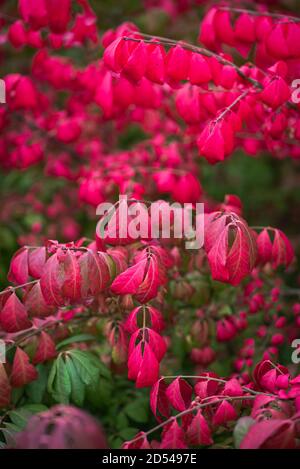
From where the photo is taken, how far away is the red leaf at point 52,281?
162cm

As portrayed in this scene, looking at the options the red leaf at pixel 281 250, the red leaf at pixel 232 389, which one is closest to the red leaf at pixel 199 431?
the red leaf at pixel 232 389

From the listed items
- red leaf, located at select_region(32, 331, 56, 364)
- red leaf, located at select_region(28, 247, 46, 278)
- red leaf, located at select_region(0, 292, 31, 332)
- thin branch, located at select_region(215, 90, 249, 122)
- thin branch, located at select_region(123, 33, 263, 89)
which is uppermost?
thin branch, located at select_region(123, 33, 263, 89)

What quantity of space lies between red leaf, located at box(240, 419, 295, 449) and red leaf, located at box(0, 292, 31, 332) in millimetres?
836

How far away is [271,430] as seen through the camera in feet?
4.19

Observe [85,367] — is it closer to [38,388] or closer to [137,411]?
[38,388]

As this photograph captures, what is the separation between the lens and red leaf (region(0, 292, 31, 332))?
1726mm

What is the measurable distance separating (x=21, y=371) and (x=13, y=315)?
251 millimetres

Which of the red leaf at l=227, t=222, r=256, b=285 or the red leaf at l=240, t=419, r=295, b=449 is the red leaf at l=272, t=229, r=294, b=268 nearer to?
the red leaf at l=227, t=222, r=256, b=285

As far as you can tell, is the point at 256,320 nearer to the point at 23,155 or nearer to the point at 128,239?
the point at 128,239

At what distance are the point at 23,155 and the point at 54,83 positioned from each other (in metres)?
0.46

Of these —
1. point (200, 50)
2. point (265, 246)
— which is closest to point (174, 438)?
point (265, 246)

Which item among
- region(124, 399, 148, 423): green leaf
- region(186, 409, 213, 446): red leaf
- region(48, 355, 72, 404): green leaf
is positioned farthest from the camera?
region(124, 399, 148, 423): green leaf

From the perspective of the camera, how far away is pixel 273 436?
129 cm

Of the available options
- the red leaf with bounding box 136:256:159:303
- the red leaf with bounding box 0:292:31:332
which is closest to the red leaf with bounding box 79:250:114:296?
the red leaf with bounding box 136:256:159:303
